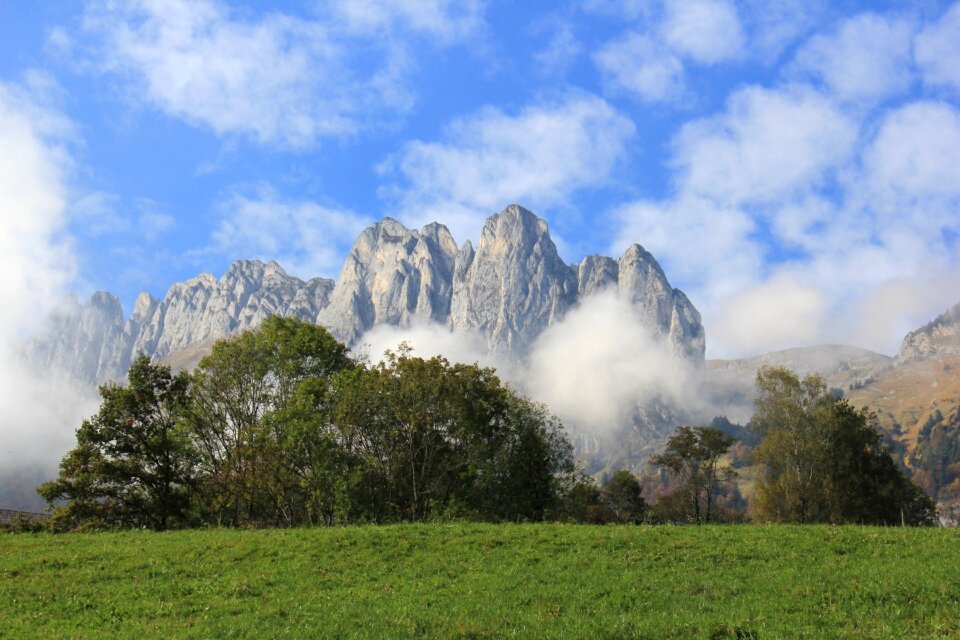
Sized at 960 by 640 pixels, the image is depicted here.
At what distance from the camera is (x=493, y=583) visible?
2252 cm

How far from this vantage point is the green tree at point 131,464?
4656 cm

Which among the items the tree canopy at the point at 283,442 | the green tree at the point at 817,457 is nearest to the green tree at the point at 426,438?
the tree canopy at the point at 283,442

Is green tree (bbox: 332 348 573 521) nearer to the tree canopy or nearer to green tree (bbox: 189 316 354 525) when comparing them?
the tree canopy

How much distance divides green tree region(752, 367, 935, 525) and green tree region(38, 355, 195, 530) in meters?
50.6

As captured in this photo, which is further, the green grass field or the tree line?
the tree line

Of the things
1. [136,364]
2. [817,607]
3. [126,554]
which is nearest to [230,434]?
[136,364]

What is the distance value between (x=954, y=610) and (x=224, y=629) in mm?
18009

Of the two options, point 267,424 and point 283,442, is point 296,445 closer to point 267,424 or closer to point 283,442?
point 283,442

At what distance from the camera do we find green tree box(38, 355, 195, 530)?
46.6 metres

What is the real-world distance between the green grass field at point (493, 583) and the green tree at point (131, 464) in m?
15.7

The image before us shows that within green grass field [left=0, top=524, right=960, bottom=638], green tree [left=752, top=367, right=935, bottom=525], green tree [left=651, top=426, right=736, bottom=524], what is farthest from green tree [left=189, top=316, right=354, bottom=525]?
green tree [left=651, top=426, right=736, bottom=524]

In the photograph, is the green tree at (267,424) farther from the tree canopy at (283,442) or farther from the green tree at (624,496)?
the green tree at (624,496)

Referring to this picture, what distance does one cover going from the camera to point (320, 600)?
21469mm

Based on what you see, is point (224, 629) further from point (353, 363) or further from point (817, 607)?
point (353, 363)
